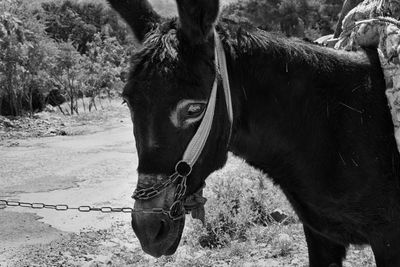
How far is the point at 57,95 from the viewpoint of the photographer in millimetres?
27766

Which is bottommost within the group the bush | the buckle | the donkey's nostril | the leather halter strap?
the bush

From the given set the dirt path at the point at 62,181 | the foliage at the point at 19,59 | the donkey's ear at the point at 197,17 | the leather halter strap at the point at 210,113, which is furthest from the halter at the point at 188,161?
the foliage at the point at 19,59

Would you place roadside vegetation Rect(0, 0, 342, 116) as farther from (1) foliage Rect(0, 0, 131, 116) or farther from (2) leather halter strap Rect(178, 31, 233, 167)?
(2) leather halter strap Rect(178, 31, 233, 167)

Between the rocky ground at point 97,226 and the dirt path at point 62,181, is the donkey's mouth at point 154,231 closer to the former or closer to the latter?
the rocky ground at point 97,226

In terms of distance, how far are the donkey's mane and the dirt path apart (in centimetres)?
439

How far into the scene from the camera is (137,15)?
8.06ft

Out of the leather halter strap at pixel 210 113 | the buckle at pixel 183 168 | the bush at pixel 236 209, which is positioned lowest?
the bush at pixel 236 209

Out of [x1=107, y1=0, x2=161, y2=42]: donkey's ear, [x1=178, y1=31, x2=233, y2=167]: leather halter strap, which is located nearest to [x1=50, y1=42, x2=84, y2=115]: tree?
[x1=107, y1=0, x2=161, y2=42]: donkey's ear

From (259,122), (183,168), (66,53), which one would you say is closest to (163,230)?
(183,168)

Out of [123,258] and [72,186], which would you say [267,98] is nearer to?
[123,258]

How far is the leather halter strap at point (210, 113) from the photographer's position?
216cm

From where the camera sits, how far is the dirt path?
664 cm

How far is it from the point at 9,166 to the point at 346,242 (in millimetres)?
10146

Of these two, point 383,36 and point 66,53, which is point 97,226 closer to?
point 383,36
